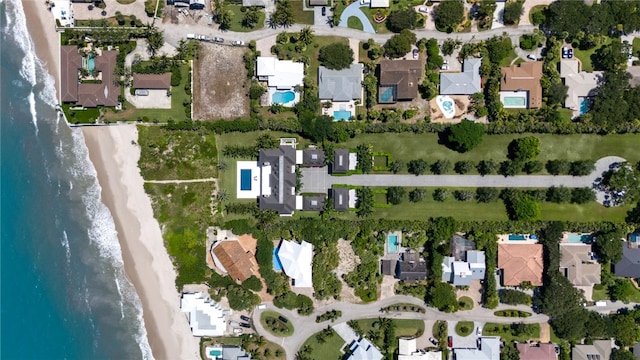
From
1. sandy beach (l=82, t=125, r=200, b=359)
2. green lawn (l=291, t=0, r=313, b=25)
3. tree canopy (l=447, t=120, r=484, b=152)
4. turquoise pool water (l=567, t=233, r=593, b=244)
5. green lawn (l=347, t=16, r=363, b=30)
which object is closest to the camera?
tree canopy (l=447, t=120, r=484, b=152)

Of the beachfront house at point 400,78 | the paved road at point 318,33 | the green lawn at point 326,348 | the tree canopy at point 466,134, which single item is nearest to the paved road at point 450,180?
the tree canopy at point 466,134

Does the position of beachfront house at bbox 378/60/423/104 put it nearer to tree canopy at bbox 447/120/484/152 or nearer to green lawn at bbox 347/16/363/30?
green lawn at bbox 347/16/363/30

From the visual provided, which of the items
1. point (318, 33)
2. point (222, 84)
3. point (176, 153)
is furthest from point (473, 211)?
point (176, 153)

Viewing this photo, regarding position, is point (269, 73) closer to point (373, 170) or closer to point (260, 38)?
point (260, 38)

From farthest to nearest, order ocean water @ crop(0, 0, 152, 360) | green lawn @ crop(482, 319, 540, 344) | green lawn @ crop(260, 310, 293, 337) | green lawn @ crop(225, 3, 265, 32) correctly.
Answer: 1. ocean water @ crop(0, 0, 152, 360)
2. green lawn @ crop(260, 310, 293, 337)
3. green lawn @ crop(225, 3, 265, 32)
4. green lawn @ crop(482, 319, 540, 344)

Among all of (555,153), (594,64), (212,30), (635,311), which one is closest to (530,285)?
(635,311)

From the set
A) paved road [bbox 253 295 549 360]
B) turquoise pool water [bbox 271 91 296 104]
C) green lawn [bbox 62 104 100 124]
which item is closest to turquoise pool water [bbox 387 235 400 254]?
paved road [bbox 253 295 549 360]
